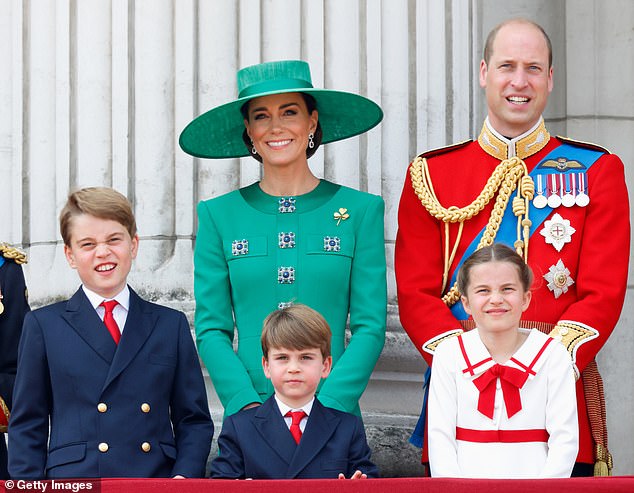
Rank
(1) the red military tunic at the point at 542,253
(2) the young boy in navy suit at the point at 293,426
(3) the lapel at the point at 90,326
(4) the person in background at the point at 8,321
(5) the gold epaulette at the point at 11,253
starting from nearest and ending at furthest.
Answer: (2) the young boy in navy suit at the point at 293,426, (3) the lapel at the point at 90,326, (1) the red military tunic at the point at 542,253, (4) the person in background at the point at 8,321, (5) the gold epaulette at the point at 11,253

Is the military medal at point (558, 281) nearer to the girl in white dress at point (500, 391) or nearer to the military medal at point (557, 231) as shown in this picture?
the military medal at point (557, 231)

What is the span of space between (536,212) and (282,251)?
0.83m

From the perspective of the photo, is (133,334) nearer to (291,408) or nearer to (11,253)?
(291,408)

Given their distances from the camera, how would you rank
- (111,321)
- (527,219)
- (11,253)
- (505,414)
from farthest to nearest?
(11,253)
(527,219)
(111,321)
(505,414)

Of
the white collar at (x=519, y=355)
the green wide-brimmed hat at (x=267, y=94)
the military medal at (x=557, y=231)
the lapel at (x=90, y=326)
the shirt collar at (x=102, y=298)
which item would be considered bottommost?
the white collar at (x=519, y=355)

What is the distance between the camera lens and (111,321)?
4410mm

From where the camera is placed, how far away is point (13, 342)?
472cm

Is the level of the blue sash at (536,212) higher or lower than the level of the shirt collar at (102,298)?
higher

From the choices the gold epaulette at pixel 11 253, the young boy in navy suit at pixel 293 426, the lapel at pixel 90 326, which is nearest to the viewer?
the young boy in navy suit at pixel 293 426

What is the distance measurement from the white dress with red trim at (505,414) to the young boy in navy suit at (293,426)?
26cm

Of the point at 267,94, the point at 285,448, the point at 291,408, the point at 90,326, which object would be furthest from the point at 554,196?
the point at 90,326

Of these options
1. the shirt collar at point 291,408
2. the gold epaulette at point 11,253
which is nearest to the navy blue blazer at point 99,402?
the shirt collar at point 291,408

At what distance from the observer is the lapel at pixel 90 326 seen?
4.34m

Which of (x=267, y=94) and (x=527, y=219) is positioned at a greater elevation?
(x=267, y=94)
